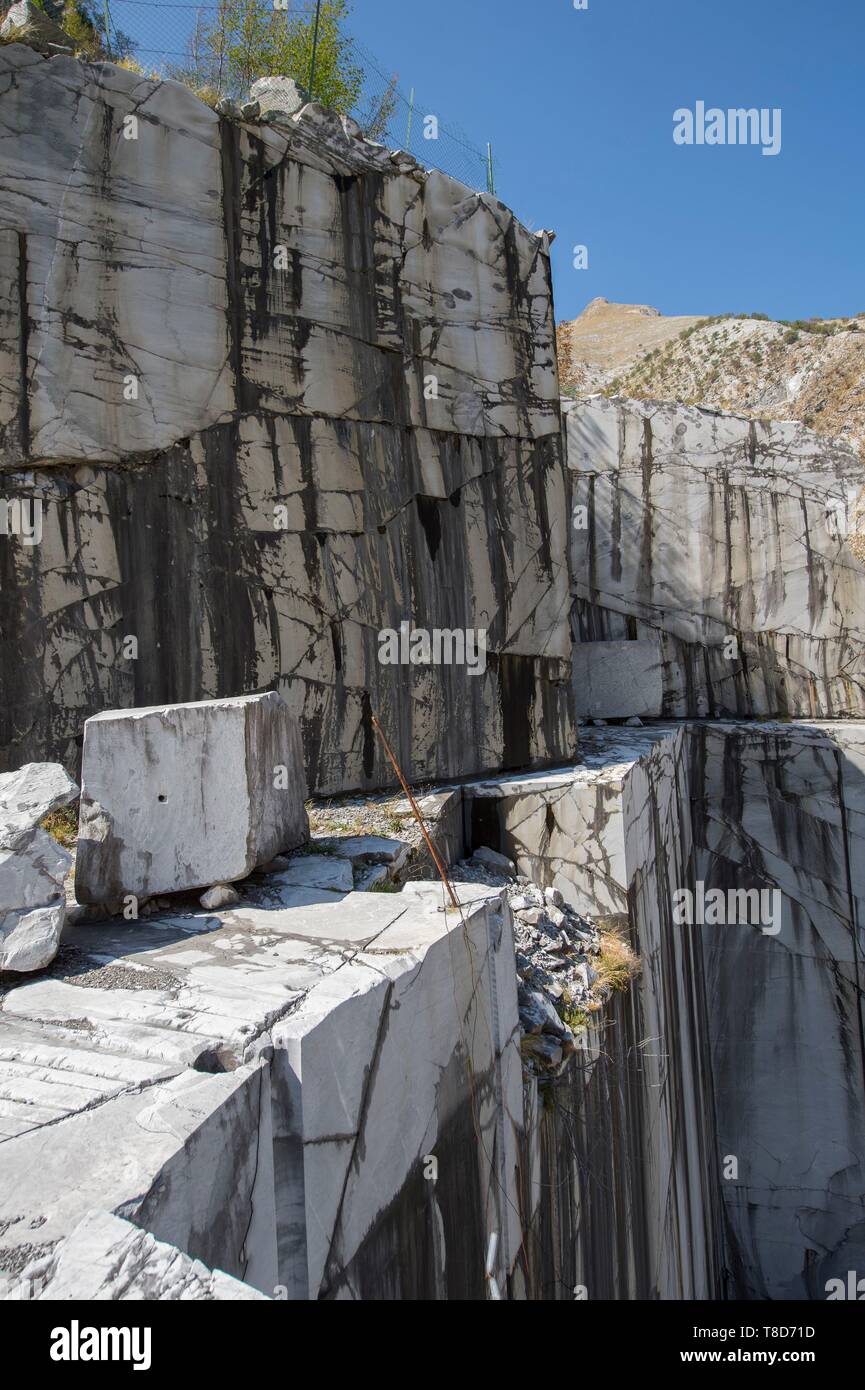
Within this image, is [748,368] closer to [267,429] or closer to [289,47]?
[289,47]

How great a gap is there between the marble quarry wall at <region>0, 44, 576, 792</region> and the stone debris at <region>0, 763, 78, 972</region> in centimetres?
267

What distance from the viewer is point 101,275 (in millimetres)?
5371

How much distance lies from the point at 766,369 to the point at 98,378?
63.1 feet

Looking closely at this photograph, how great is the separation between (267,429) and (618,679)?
5.71 m

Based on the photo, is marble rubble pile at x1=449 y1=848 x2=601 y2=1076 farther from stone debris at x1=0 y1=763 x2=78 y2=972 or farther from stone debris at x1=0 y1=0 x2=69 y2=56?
stone debris at x1=0 y1=0 x2=69 y2=56

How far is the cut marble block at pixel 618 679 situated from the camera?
10336mm

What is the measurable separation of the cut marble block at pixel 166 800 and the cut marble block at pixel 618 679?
725cm

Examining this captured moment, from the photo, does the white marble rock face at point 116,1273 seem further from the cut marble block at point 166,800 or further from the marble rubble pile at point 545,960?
the marble rubble pile at point 545,960

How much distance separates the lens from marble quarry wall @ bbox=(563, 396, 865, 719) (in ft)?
34.2

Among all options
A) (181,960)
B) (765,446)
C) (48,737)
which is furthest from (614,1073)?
(765,446)

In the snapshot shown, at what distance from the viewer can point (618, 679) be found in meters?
10.4

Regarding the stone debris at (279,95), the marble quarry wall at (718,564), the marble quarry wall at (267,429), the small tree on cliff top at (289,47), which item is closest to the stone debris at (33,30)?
the marble quarry wall at (267,429)

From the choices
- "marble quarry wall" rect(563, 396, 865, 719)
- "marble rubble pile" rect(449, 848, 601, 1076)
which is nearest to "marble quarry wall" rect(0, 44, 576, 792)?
"marble rubble pile" rect(449, 848, 601, 1076)
